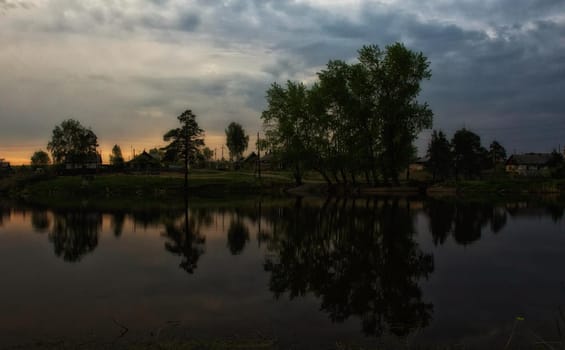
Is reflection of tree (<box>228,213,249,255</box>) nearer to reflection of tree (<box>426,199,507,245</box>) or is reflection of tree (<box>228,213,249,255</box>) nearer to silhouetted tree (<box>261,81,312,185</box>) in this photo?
reflection of tree (<box>426,199,507,245</box>)

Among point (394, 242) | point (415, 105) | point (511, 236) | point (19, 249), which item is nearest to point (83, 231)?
point (19, 249)

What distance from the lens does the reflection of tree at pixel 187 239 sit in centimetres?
1908

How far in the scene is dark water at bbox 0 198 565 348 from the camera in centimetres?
1015

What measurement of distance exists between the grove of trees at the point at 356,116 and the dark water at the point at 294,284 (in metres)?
A: 41.4

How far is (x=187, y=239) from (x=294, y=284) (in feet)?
39.5

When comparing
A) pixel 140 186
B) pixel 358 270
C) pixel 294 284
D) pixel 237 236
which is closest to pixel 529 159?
pixel 140 186

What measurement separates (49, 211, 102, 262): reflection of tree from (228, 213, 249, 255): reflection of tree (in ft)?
23.2

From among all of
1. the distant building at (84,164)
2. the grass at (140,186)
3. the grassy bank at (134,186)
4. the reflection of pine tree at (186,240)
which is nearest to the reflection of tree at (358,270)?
the reflection of pine tree at (186,240)

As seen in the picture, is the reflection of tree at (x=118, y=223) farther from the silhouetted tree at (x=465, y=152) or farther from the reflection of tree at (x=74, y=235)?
the silhouetted tree at (x=465, y=152)

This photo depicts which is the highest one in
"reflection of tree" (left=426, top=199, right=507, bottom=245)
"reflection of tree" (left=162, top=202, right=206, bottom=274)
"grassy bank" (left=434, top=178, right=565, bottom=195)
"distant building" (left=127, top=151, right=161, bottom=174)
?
"distant building" (left=127, top=151, right=161, bottom=174)

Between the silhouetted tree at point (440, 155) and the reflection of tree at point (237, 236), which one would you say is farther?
the silhouetted tree at point (440, 155)

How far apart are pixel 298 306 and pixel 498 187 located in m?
72.6

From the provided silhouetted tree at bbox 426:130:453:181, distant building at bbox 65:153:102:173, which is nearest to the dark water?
silhouetted tree at bbox 426:130:453:181

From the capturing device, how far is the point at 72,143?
379ft
